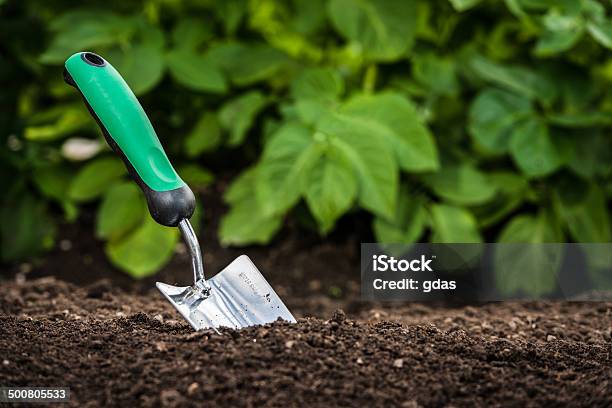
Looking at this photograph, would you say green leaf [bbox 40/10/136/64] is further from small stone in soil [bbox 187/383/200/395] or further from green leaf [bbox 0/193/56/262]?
small stone in soil [bbox 187/383/200/395]

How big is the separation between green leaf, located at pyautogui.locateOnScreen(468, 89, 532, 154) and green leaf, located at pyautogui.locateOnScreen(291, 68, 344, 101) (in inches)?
15.0

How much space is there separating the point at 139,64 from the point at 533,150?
3.57ft

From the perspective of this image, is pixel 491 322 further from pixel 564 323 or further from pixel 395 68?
pixel 395 68

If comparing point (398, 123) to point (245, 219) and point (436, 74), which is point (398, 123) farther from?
point (245, 219)

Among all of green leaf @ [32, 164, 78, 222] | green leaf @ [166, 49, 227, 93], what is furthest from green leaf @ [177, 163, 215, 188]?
green leaf @ [32, 164, 78, 222]

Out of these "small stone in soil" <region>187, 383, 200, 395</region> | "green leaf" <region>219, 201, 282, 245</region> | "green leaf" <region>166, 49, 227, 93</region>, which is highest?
"green leaf" <region>166, 49, 227, 93</region>

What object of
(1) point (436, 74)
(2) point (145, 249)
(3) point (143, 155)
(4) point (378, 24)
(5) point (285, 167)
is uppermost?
(4) point (378, 24)

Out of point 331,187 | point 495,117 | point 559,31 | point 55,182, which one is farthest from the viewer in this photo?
point 55,182

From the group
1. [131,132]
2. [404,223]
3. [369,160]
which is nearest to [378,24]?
[369,160]

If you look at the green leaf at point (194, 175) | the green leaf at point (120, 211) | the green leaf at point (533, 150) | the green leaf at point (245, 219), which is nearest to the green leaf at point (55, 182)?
the green leaf at point (120, 211)

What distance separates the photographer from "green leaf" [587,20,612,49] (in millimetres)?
2336

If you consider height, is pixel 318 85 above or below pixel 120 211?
above

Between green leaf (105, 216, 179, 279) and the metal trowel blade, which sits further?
green leaf (105, 216, 179, 279)

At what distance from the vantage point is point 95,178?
2686 millimetres
